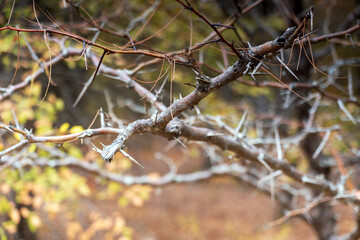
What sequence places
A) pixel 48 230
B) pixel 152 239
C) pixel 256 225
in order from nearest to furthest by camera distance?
pixel 48 230 < pixel 152 239 < pixel 256 225

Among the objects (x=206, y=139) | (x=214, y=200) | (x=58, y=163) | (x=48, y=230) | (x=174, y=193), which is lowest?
(x=214, y=200)

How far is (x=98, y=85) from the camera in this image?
4105 mm

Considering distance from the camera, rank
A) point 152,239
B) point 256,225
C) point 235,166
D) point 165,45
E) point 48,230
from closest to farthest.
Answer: point 235,166
point 48,230
point 165,45
point 152,239
point 256,225

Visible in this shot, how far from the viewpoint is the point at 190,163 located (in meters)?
8.04

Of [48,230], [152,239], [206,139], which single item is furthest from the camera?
[152,239]

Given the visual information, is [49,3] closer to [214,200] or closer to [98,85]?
[98,85]

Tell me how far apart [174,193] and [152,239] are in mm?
1792

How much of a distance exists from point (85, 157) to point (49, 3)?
1822 millimetres

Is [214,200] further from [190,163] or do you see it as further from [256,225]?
[190,163]

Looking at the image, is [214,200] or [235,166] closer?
Result: [235,166]

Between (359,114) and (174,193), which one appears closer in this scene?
(359,114)

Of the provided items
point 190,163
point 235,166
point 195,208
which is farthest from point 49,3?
point 190,163

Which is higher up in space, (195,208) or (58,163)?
(58,163)

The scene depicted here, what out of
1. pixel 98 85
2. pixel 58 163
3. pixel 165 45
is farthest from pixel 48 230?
pixel 165 45
